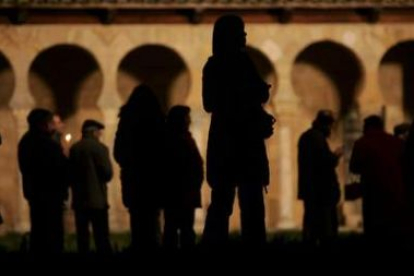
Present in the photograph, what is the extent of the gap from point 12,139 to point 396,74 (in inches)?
300

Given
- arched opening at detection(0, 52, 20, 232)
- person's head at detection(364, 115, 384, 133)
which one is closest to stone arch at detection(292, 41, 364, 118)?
arched opening at detection(0, 52, 20, 232)

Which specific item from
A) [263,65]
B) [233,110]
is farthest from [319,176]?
[263,65]

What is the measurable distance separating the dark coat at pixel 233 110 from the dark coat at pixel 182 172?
3.47 m

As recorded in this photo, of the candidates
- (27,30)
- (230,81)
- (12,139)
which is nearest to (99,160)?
(230,81)

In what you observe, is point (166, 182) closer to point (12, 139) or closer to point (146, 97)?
point (146, 97)

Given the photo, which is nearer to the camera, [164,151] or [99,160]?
[164,151]

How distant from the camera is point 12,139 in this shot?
28047 millimetres

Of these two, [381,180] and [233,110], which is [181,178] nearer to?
[381,180]

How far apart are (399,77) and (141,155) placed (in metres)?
15.4

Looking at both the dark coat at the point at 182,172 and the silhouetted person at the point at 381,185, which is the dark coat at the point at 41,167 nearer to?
the dark coat at the point at 182,172

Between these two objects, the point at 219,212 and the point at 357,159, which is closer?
the point at 219,212

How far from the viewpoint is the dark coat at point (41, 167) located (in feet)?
48.1

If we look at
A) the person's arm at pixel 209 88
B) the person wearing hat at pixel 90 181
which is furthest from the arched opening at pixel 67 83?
the person's arm at pixel 209 88

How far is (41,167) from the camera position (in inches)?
579
